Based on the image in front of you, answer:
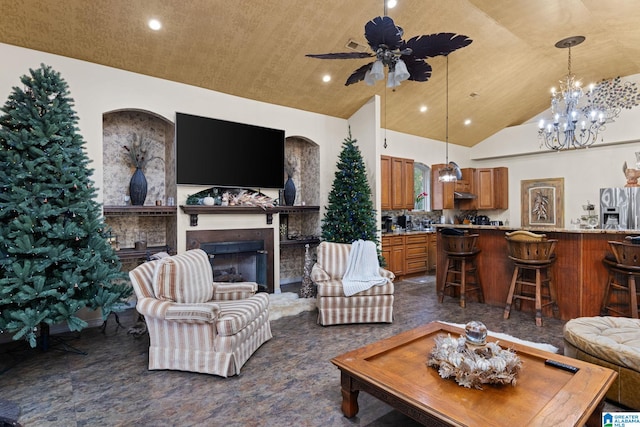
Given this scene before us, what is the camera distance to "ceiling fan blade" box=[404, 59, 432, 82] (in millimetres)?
3007

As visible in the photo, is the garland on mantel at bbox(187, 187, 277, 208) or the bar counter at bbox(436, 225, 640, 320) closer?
the bar counter at bbox(436, 225, 640, 320)

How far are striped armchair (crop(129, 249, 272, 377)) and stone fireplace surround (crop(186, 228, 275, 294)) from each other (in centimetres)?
160

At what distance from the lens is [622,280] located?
12.5 feet

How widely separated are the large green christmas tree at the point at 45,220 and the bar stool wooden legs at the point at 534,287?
4538 mm

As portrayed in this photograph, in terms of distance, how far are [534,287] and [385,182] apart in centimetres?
325

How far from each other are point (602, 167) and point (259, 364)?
804 cm

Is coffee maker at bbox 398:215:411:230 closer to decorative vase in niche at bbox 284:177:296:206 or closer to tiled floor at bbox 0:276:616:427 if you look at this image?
decorative vase in niche at bbox 284:177:296:206

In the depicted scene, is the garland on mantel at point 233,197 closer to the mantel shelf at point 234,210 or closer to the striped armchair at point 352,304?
the mantel shelf at point 234,210

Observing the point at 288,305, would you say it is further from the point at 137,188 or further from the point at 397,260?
the point at 397,260

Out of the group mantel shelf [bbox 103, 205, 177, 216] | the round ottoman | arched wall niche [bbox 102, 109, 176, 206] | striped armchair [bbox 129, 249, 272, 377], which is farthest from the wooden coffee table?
arched wall niche [bbox 102, 109, 176, 206]

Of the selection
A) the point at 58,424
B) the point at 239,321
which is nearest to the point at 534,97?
the point at 239,321

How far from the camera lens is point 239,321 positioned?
289 cm

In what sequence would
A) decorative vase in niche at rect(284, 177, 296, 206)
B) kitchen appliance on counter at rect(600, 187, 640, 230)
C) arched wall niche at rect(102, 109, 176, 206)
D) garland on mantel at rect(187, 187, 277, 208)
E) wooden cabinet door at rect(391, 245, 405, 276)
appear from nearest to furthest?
arched wall niche at rect(102, 109, 176, 206) → garland on mantel at rect(187, 187, 277, 208) → decorative vase in niche at rect(284, 177, 296, 206) → kitchen appliance on counter at rect(600, 187, 640, 230) → wooden cabinet door at rect(391, 245, 405, 276)

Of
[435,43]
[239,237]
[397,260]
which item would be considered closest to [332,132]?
[239,237]
